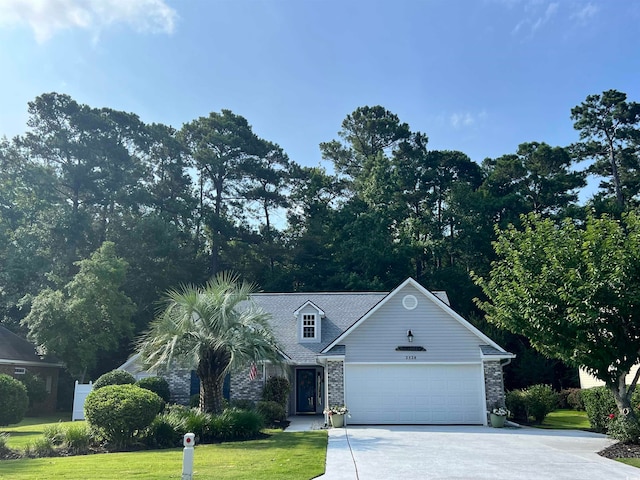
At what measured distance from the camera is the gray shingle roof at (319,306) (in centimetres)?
2328

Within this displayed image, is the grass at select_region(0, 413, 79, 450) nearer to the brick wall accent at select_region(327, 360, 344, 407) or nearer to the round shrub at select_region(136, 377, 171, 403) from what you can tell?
the round shrub at select_region(136, 377, 171, 403)

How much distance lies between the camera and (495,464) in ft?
36.8

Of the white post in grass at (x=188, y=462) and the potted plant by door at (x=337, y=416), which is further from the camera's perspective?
the potted plant by door at (x=337, y=416)

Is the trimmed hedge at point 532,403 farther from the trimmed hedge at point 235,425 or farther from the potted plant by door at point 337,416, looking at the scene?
the trimmed hedge at point 235,425

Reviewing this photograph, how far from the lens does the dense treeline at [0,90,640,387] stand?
36.5m

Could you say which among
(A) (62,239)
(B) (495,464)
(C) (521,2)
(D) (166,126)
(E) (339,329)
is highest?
(D) (166,126)

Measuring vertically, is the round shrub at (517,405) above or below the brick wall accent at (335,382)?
below

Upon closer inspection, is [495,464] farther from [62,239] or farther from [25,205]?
[25,205]

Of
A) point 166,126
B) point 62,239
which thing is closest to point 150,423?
point 62,239

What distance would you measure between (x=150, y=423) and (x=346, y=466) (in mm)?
6375

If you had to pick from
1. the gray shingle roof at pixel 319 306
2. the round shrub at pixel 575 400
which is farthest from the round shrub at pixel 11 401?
the round shrub at pixel 575 400

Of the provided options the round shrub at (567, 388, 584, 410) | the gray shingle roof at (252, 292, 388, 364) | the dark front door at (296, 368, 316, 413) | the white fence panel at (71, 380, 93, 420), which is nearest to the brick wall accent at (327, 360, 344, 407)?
the gray shingle roof at (252, 292, 388, 364)

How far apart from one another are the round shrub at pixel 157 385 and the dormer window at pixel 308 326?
250 inches

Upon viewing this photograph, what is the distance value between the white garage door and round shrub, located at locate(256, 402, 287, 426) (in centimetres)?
269
